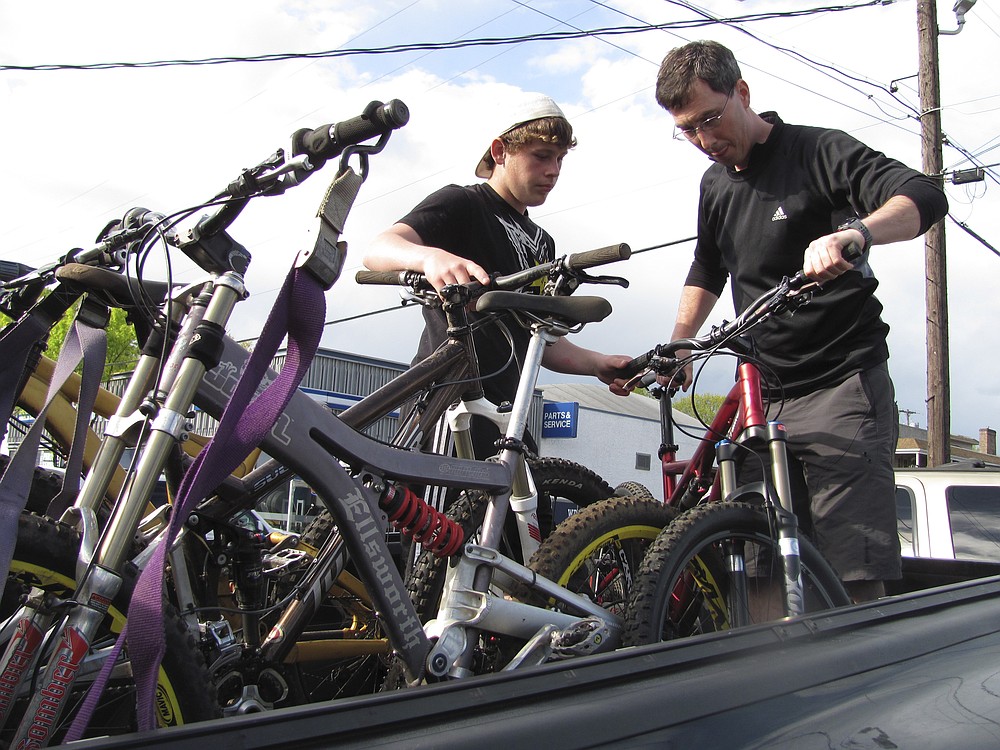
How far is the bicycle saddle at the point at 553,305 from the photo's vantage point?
2506 mm

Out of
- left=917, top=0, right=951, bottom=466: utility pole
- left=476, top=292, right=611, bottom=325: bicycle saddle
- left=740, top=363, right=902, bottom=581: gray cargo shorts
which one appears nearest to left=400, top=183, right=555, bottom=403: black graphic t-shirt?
left=476, top=292, right=611, bottom=325: bicycle saddle

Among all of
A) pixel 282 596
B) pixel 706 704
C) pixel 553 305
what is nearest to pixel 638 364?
pixel 553 305

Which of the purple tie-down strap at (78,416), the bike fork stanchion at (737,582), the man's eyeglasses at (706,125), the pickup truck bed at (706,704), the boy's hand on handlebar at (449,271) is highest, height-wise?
the man's eyeglasses at (706,125)

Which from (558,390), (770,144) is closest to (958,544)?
(770,144)

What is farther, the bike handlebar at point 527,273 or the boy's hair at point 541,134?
the boy's hair at point 541,134

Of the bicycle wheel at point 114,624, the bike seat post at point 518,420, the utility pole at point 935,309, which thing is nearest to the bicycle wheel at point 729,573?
the bike seat post at point 518,420

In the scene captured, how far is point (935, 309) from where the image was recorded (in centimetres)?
1138

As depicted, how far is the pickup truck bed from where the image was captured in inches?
30.6

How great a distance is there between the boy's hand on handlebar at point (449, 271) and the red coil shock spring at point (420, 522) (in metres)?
0.63

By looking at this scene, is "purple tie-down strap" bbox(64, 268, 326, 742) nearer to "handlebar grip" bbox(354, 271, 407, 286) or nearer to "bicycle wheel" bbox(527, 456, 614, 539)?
"handlebar grip" bbox(354, 271, 407, 286)

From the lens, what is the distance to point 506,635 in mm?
2318

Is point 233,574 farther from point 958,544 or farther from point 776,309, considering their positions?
point 958,544

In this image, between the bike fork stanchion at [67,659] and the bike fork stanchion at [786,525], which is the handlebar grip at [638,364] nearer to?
the bike fork stanchion at [786,525]

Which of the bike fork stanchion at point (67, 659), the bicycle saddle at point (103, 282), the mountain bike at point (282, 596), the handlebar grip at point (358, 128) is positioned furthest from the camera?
the mountain bike at point (282, 596)
